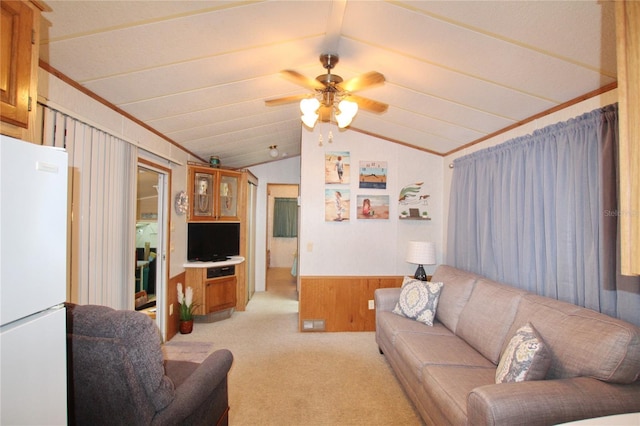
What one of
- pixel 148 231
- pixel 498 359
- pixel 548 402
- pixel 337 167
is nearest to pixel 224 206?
pixel 148 231

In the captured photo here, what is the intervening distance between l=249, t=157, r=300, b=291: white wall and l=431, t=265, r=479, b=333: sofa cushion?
11.4ft

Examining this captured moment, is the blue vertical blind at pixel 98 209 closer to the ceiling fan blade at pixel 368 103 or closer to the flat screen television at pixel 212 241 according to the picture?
the flat screen television at pixel 212 241

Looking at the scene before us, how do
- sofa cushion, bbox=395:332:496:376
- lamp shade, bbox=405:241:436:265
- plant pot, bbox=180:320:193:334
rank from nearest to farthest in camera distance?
sofa cushion, bbox=395:332:496:376 → lamp shade, bbox=405:241:436:265 → plant pot, bbox=180:320:193:334

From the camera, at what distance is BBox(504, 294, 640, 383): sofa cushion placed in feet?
4.56

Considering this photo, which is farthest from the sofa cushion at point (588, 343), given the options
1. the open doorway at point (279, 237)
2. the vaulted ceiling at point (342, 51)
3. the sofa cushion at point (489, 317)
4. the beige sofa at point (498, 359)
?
the open doorway at point (279, 237)

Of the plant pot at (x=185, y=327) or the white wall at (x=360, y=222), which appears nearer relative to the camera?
the plant pot at (x=185, y=327)

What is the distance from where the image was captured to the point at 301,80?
200 centimetres

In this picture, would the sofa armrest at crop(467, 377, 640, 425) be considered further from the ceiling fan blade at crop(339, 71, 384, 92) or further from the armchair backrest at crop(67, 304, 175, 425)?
the ceiling fan blade at crop(339, 71, 384, 92)

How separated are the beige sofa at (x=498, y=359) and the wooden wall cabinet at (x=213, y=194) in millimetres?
2838

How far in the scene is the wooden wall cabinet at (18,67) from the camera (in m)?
0.99

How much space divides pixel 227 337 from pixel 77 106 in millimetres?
2829

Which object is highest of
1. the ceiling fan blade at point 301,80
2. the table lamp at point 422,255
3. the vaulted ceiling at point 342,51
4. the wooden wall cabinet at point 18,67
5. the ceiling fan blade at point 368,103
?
the vaulted ceiling at point 342,51

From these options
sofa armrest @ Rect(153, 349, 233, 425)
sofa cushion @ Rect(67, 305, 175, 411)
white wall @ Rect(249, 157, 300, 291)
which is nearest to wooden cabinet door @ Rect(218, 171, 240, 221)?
white wall @ Rect(249, 157, 300, 291)

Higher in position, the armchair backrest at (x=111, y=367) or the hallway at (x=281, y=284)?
the armchair backrest at (x=111, y=367)
